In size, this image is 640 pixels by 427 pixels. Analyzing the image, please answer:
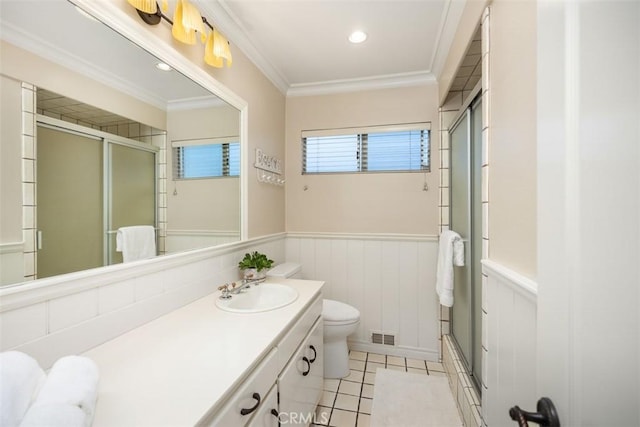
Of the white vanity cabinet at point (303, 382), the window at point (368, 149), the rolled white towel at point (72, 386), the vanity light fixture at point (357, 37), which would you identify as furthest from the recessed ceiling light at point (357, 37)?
the rolled white towel at point (72, 386)

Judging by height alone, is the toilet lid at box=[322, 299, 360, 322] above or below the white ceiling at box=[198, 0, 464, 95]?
below

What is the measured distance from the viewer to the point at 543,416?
0.42 meters

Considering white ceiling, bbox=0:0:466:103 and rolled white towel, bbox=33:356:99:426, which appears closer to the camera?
rolled white towel, bbox=33:356:99:426

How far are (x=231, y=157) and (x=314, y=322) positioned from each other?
1164mm

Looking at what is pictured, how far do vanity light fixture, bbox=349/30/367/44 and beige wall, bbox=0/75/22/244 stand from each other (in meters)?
1.70

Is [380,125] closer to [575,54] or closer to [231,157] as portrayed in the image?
[231,157]

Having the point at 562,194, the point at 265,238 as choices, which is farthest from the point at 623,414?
the point at 265,238

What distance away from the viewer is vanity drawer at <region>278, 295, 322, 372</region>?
42.7 inches

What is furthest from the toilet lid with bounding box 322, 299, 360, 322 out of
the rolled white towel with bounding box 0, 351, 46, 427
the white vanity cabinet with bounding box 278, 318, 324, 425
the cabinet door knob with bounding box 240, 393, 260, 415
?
the rolled white towel with bounding box 0, 351, 46, 427

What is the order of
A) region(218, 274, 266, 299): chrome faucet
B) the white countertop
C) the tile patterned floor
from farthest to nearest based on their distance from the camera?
1. the tile patterned floor
2. region(218, 274, 266, 299): chrome faucet
3. the white countertop

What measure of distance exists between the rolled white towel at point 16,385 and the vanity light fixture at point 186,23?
1185 mm

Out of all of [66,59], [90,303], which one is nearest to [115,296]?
[90,303]

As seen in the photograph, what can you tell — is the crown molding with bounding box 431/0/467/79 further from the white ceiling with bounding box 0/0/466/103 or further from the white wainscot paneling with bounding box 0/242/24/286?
the white wainscot paneling with bounding box 0/242/24/286

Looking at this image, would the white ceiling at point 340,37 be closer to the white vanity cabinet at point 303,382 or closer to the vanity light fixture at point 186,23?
the vanity light fixture at point 186,23
